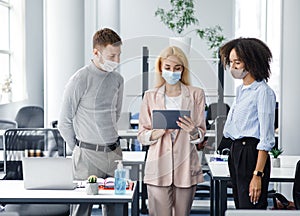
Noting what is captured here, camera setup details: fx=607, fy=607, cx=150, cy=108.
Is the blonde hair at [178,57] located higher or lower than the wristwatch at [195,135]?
higher

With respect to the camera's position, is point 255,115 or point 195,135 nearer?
point 255,115

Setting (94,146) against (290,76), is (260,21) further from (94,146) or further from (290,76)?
(94,146)

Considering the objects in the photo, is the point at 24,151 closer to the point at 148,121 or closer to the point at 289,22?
A: the point at 148,121

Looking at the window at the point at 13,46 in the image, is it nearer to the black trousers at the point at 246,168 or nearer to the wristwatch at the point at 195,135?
the wristwatch at the point at 195,135

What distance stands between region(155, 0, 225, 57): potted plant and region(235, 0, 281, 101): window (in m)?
0.40

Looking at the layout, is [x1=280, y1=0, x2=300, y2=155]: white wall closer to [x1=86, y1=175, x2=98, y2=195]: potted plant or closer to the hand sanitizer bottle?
the hand sanitizer bottle

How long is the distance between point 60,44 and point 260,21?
4198 millimetres

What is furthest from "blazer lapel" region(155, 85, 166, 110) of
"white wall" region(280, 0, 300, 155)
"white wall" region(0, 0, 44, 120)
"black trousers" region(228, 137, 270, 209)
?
"white wall" region(0, 0, 44, 120)

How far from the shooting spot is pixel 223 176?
13.5ft

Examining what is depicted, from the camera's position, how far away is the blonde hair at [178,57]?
350 cm

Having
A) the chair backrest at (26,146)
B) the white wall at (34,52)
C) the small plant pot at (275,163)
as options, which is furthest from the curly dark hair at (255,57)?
the white wall at (34,52)

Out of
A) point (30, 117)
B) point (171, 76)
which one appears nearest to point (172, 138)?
point (171, 76)

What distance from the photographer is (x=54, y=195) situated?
3.42 m

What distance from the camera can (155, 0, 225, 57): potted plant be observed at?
9539mm
